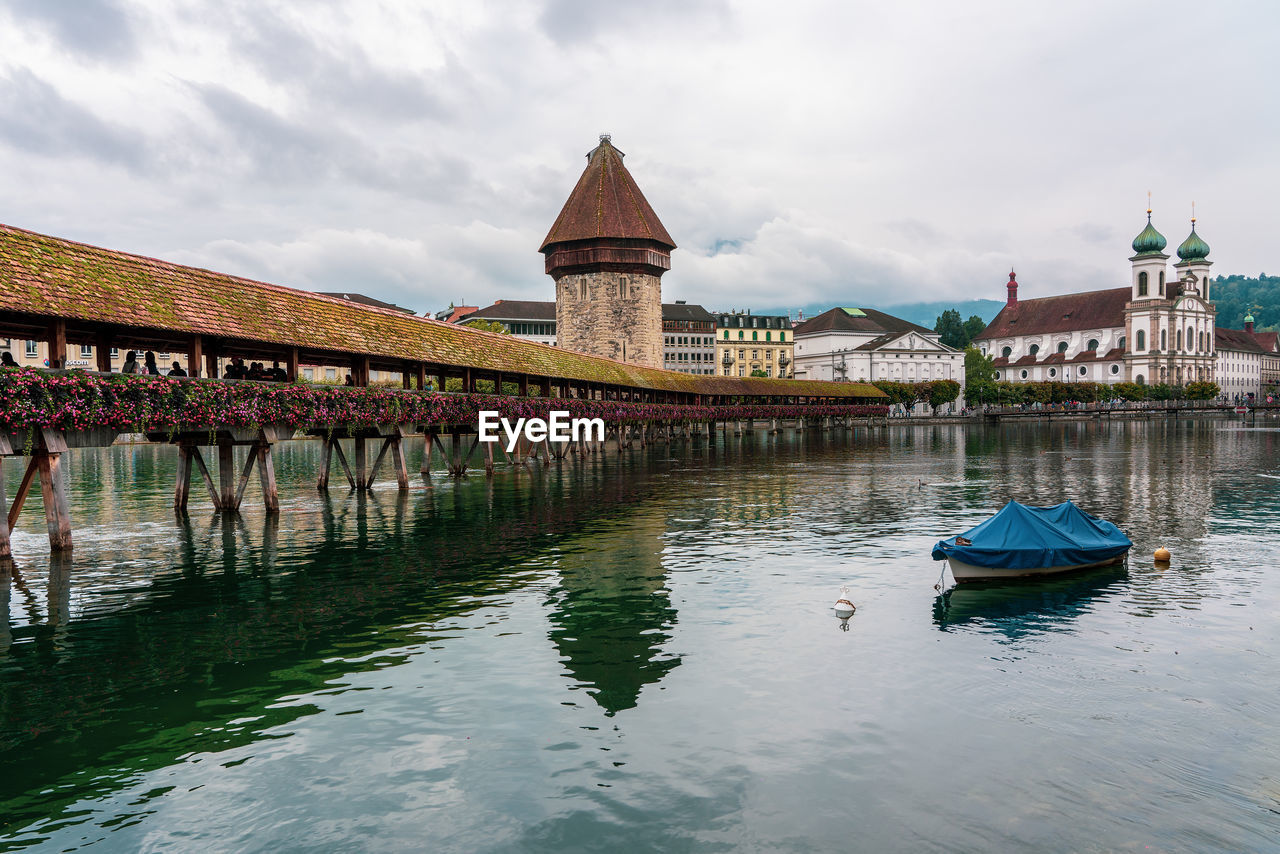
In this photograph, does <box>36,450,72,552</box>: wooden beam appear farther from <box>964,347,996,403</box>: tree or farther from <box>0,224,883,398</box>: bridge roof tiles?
<box>964,347,996,403</box>: tree

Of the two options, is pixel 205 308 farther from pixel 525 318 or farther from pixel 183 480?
pixel 525 318

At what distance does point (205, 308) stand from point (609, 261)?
168 ft

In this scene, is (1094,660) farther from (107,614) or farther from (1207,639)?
(107,614)

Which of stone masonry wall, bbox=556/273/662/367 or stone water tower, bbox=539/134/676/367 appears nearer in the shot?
stone water tower, bbox=539/134/676/367

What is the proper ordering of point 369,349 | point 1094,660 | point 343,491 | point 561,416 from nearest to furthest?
point 1094,660 → point 369,349 → point 343,491 → point 561,416

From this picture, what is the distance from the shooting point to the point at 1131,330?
15425 cm

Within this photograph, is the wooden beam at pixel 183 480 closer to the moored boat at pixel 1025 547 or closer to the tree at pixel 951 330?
the moored boat at pixel 1025 547

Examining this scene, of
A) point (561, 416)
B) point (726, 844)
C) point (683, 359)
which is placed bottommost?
point (726, 844)

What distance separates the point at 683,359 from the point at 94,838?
137 metres

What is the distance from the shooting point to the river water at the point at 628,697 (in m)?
8.00

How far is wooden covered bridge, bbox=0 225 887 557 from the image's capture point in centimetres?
1828

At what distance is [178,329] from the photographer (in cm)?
2148

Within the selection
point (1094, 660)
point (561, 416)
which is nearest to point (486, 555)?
point (1094, 660)

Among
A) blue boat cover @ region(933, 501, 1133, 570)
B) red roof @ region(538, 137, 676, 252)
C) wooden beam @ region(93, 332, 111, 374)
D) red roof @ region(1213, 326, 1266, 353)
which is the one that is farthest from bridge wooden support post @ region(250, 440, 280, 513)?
red roof @ region(1213, 326, 1266, 353)
